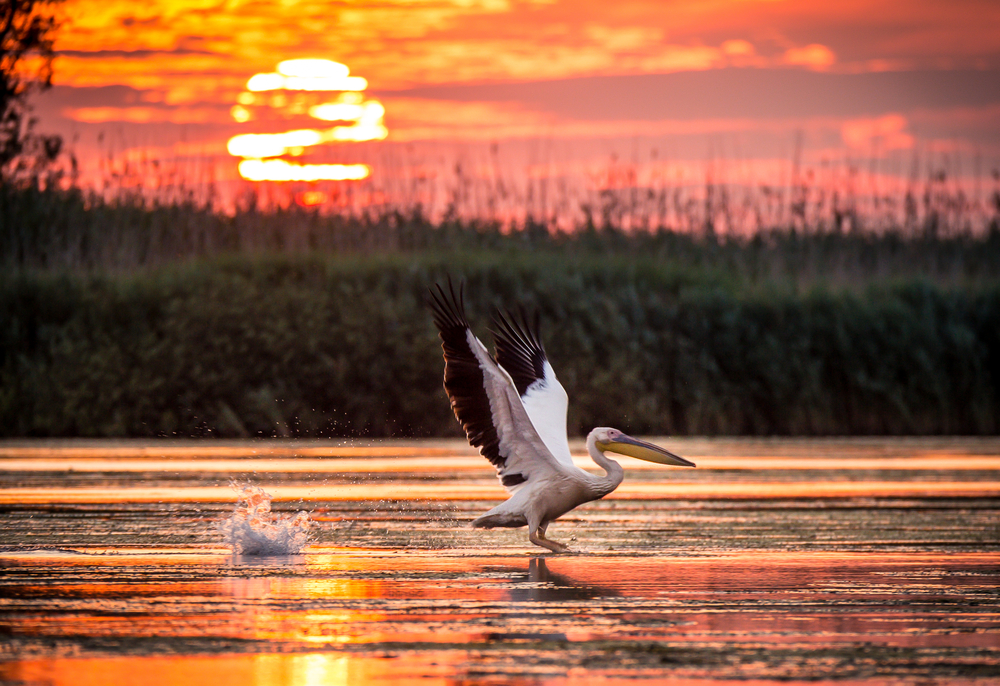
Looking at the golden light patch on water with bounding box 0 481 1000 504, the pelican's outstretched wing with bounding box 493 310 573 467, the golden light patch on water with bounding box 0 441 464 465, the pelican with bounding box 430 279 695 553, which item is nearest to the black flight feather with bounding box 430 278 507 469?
the pelican with bounding box 430 279 695 553

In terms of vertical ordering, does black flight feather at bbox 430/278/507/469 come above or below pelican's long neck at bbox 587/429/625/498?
above

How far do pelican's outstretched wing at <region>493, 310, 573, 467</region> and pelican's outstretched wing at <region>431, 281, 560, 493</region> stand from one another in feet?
0.65

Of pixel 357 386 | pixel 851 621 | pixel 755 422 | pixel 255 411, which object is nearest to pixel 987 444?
pixel 755 422

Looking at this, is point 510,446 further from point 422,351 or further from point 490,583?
point 422,351

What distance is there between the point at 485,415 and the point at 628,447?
1208mm

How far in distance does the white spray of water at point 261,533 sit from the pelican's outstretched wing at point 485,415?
1.19 meters

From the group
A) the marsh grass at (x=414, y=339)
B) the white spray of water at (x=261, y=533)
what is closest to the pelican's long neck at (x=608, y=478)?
the white spray of water at (x=261, y=533)

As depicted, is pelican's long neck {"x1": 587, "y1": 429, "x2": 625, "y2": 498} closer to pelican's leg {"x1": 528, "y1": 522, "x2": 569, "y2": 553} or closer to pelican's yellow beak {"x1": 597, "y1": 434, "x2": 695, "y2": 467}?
pelican's yellow beak {"x1": 597, "y1": 434, "x2": 695, "y2": 467}

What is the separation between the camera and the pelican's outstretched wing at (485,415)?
8289 mm

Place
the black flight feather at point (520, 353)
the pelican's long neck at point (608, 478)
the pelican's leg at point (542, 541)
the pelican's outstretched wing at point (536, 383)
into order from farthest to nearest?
the black flight feather at point (520, 353) < the pelican's outstretched wing at point (536, 383) < the pelican's long neck at point (608, 478) < the pelican's leg at point (542, 541)

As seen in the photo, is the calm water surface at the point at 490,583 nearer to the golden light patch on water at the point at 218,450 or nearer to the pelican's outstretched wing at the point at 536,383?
the pelican's outstretched wing at the point at 536,383

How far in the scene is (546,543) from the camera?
8422 millimetres

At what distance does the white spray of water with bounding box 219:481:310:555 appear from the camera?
27.1ft

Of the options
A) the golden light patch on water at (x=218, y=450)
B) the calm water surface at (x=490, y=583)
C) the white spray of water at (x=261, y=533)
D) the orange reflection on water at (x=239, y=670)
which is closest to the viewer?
the orange reflection on water at (x=239, y=670)
